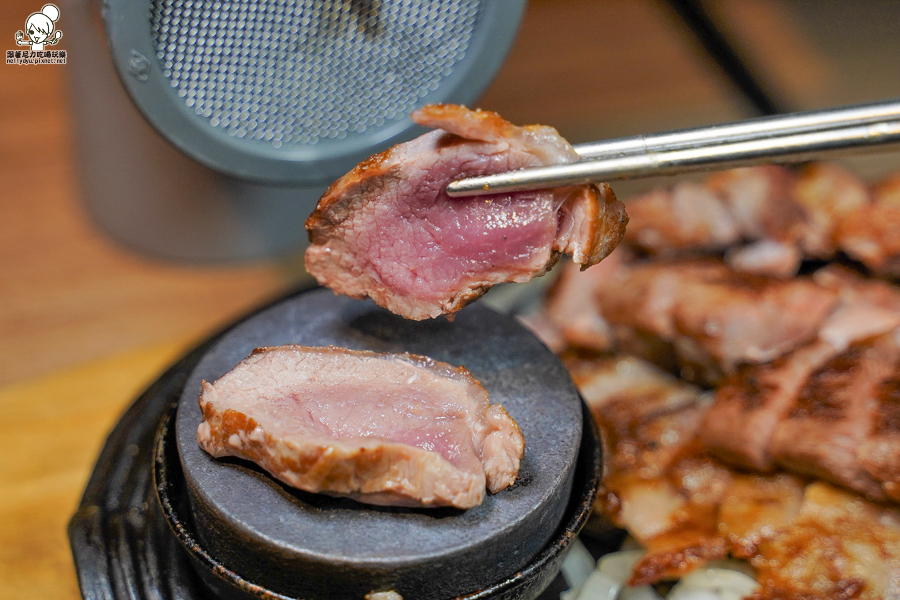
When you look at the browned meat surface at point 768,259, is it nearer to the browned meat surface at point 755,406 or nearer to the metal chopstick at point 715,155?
the browned meat surface at point 755,406

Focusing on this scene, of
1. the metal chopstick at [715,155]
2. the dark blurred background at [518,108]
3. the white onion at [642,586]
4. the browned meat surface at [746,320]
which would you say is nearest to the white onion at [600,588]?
the white onion at [642,586]

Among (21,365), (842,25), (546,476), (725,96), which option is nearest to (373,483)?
(546,476)

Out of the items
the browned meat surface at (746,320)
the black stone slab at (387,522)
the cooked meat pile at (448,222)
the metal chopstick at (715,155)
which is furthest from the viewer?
the browned meat surface at (746,320)

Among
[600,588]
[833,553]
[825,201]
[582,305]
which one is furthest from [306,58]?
[825,201]

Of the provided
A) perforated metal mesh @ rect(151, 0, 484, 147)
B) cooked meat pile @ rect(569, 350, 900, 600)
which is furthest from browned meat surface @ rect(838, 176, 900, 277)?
perforated metal mesh @ rect(151, 0, 484, 147)

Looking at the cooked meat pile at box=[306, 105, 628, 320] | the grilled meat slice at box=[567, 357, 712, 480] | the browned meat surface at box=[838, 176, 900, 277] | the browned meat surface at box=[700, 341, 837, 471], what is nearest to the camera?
the cooked meat pile at box=[306, 105, 628, 320]

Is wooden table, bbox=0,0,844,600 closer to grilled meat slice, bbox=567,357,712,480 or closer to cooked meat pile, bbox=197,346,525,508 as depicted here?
cooked meat pile, bbox=197,346,525,508

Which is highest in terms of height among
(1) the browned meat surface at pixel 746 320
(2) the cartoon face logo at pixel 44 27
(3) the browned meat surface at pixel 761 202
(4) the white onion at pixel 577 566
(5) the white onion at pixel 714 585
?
(2) the cartoon face logo at pixel 44 27
